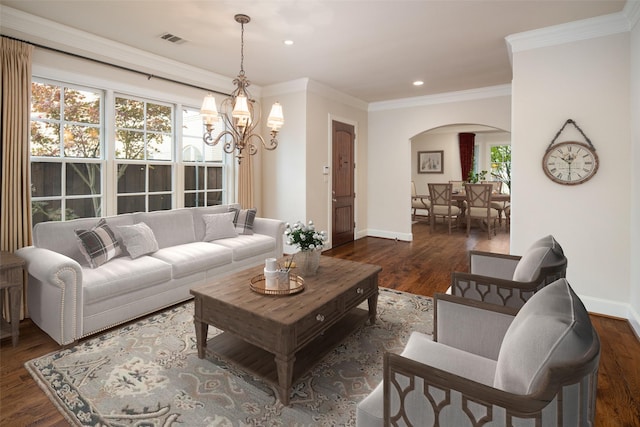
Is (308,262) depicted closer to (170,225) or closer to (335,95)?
(170,225)

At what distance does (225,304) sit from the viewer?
218 cm

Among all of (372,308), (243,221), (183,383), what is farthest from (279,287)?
(243,221)

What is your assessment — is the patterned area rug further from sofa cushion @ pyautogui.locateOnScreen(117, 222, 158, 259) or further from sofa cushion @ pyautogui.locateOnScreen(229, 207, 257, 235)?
sofa cushion @ pyautogui.locateOnScreen(229, 207, 257, 235)

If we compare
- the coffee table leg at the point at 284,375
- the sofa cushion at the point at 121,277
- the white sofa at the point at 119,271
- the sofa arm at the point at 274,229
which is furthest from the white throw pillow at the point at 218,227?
the coffee table leg at the point at 284,375

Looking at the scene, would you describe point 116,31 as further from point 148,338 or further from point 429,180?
point 429,180

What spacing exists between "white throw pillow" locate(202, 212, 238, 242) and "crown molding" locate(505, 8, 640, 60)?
146 inches

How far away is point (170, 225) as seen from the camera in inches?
152

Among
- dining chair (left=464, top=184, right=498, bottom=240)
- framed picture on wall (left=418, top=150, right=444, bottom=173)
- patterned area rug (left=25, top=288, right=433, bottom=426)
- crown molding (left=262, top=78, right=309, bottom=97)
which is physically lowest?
patterned area rug (left=25, top=288, right=433, bottom=426)

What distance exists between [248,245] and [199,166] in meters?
1.55

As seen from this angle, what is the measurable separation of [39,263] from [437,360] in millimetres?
2819

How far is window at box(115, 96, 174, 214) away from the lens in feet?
12.9

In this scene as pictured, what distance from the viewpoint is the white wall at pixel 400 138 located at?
222 inches

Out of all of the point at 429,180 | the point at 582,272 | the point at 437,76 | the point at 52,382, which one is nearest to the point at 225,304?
the point at 52,382

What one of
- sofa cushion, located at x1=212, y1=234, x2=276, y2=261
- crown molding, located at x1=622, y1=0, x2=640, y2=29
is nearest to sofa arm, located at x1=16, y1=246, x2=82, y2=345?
sofa cushion, located at x1=212, y1=234, x2=276, y2=261
